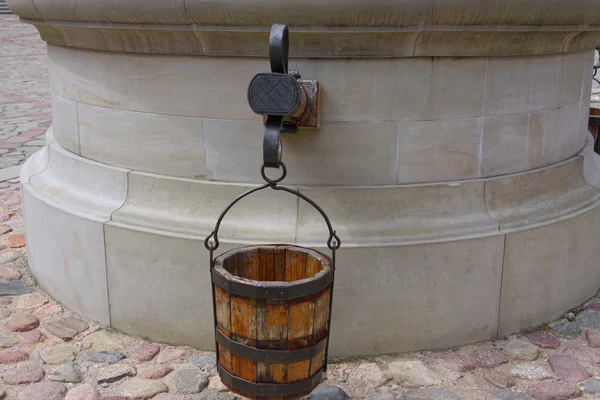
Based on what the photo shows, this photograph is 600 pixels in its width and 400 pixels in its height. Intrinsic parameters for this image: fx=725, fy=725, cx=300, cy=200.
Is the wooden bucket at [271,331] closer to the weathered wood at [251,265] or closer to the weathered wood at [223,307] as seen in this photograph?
the weathered wood at [223,307]

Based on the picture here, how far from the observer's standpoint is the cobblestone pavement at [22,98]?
8.25 m

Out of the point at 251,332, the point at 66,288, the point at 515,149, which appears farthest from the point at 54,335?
the point at 515,149

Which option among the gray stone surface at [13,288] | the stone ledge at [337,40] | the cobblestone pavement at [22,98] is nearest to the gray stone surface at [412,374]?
the stone ledge at [337,40]

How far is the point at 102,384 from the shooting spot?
3.45 meters

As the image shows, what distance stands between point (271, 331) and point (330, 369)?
87cm

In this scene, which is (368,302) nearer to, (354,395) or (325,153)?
(354,395)

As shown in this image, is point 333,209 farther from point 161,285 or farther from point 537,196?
point 537,196

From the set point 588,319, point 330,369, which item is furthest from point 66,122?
point 588,319

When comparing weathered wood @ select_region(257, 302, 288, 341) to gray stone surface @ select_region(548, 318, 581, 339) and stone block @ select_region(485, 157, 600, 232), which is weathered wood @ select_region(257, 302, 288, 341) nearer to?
stone block @ select_region(485, 157, 600, 232)

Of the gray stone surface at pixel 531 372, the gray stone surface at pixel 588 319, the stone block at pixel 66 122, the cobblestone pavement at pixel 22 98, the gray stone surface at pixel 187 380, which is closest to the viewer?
the gray stone surface at pixel 187 380

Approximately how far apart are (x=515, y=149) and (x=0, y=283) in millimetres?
3219

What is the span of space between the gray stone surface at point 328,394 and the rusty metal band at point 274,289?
71 centimetres

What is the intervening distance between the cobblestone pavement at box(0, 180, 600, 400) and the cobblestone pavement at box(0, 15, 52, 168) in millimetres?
4083

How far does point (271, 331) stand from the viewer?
2.80m
